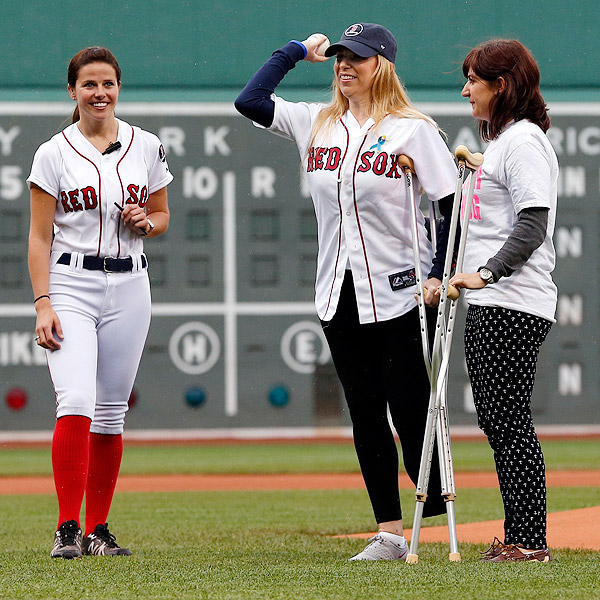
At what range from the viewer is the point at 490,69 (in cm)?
356

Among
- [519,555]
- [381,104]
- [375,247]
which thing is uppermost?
[381,104]

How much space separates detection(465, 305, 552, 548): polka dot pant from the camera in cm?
348

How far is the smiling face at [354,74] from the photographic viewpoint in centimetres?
376

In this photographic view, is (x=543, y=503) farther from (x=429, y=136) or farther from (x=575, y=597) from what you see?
(x=429, y=136)

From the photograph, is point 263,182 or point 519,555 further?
point 263,182

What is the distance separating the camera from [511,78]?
3564 mm

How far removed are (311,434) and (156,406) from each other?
5.21 feet

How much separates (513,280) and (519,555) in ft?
2.67

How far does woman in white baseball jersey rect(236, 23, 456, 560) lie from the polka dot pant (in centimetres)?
25

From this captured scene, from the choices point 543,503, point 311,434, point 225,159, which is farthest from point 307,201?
point 543,503

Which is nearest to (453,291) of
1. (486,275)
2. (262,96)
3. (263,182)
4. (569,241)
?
(486,275)

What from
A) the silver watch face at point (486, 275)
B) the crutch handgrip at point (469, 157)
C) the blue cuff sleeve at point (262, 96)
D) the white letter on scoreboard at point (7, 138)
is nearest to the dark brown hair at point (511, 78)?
the crutch handgrip at point (469, 157)

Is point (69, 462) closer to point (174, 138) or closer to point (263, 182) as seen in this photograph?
point (263, 182)

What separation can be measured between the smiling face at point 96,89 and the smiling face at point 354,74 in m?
0.76
